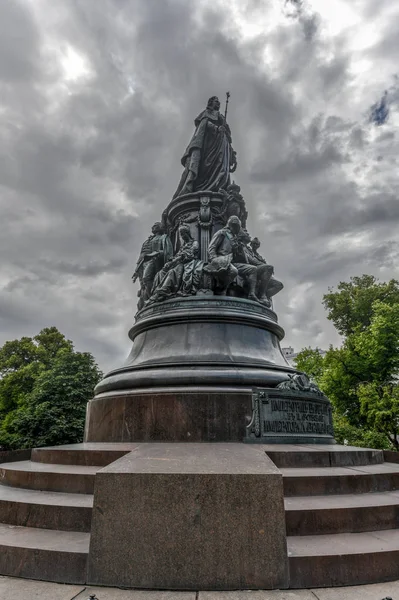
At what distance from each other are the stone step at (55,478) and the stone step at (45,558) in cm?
103

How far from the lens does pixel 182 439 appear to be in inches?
282

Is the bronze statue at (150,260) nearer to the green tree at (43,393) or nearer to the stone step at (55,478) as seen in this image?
the stone step at (55,478)

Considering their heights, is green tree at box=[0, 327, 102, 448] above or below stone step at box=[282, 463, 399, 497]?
above

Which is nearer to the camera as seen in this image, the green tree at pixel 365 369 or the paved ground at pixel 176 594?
the paved ground at pixel 176 594

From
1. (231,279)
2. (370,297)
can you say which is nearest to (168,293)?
(231,279)

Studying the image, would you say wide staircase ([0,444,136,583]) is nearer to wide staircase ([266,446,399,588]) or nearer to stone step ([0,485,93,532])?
stone step ([0,485,93,532])

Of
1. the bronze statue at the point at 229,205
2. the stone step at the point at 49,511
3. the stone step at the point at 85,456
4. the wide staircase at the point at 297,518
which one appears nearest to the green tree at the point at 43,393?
the bronze statue at the point at 229,205

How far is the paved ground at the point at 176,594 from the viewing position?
3.24m

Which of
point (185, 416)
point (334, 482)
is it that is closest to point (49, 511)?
point (185, 416)

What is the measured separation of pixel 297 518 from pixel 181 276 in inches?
281

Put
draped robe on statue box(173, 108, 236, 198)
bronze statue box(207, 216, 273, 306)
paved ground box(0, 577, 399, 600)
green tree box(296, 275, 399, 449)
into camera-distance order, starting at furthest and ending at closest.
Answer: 1. green tree box(296, 275, 399, 449)
2. draped robe on statue box(173, 108, 236, 198)
3. bronze statue box(207, 216, 273, 306)
4. paved ground box(0, 577, 399, 600)

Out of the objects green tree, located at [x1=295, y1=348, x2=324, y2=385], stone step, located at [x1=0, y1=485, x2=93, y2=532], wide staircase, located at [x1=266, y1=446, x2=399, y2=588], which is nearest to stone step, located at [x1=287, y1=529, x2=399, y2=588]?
wide staircase, located at [x1=266, y1=446, x2=399, y2=588]

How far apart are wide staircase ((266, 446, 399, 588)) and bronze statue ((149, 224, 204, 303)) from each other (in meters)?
5.22

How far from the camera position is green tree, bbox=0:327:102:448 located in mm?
26625
